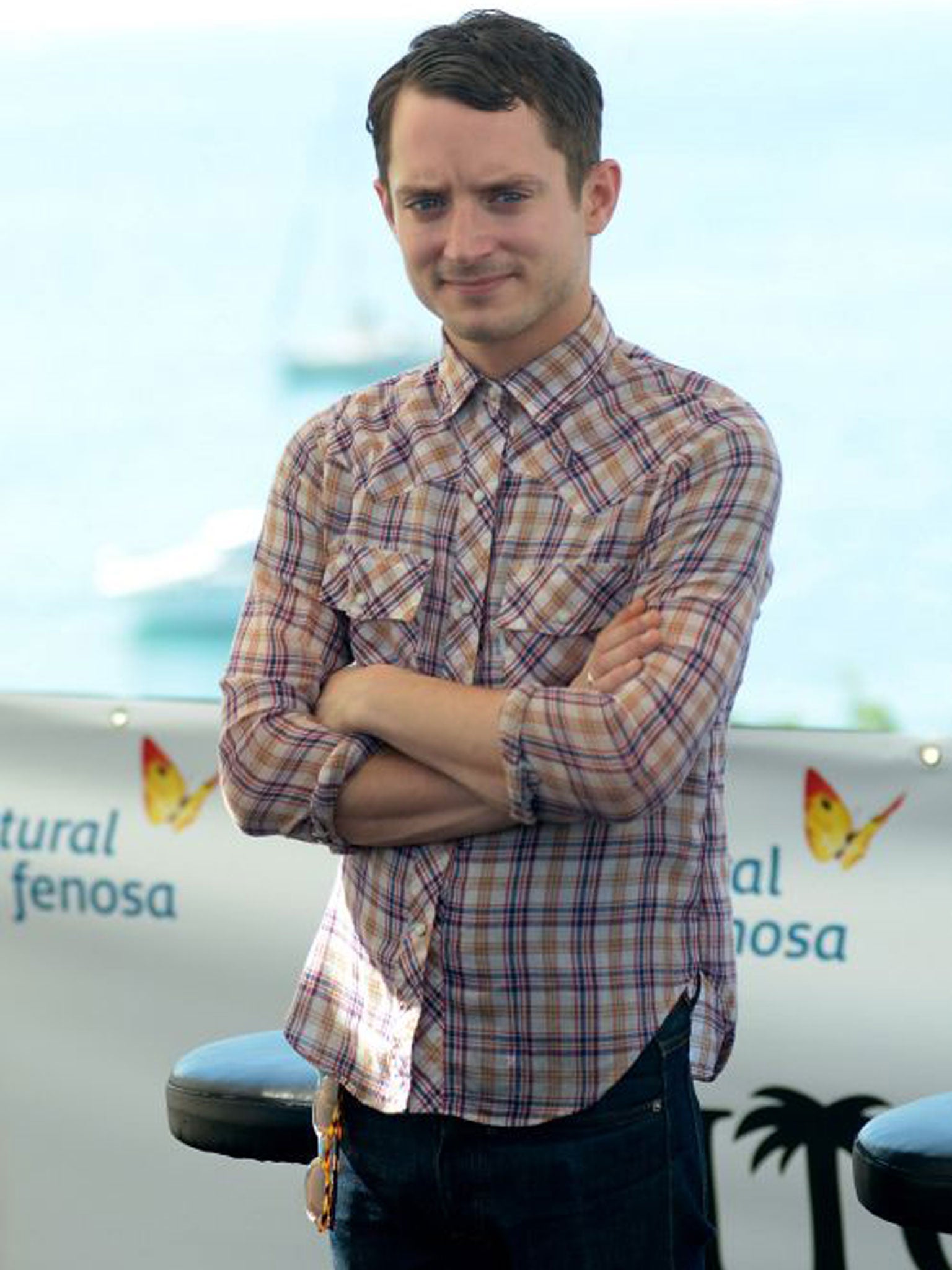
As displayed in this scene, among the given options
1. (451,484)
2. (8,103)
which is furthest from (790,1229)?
(8,103)

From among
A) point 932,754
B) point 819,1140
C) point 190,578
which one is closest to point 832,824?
point 932,754

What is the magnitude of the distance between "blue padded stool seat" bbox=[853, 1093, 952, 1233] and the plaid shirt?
0.41 metres

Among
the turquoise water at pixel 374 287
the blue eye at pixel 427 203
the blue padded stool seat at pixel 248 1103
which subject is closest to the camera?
the blue eye at pixel 427 203

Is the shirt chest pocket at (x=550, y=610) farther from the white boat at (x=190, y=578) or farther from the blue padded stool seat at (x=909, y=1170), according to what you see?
the white boat at (x=190, y=578)

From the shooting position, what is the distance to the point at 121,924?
10.6 ft

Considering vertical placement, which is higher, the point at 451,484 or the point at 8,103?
the point at 8,103

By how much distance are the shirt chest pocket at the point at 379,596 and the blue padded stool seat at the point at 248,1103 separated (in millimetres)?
662

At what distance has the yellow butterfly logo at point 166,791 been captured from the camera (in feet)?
10.5

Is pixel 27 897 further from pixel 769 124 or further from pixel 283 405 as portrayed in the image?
pixel 769 124

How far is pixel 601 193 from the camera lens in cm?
185

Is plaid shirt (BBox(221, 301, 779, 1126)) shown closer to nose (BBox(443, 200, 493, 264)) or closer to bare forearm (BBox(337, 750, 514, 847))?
bare forearm (BBox(337, 750, 514, 847))

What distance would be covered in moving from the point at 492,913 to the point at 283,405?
2444mm

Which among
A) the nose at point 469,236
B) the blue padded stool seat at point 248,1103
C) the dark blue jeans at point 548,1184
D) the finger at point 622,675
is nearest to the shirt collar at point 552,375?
the nose at point 469,236

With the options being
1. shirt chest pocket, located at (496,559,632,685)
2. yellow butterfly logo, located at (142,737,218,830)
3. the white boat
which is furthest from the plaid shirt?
the white boat
